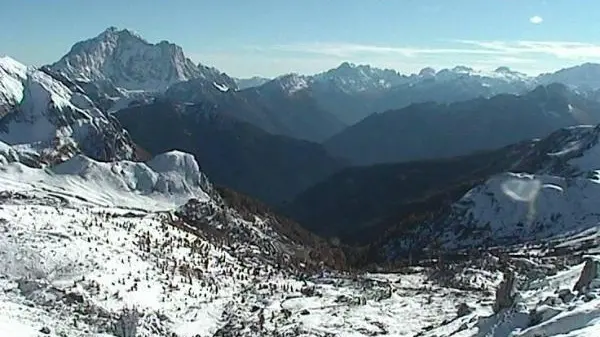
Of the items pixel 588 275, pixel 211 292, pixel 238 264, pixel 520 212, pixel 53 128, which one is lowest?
pixel 520 212

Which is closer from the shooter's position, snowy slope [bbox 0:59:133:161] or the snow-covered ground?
the snow-covered ground

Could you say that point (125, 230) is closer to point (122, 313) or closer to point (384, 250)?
point (122, 313)

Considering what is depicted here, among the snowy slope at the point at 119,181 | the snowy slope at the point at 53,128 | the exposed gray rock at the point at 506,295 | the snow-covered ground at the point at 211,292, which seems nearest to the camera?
the exposed gray rock at the point at 506,295

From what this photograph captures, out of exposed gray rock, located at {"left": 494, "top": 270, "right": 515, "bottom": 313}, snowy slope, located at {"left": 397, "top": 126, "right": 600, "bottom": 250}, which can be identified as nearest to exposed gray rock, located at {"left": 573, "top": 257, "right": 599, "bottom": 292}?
exposed gray rock, located at {"left": 494, "top": 270, "right": 515, "bottom": 313}

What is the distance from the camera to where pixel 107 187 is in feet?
468

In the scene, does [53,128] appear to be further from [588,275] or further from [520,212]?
[588,275]

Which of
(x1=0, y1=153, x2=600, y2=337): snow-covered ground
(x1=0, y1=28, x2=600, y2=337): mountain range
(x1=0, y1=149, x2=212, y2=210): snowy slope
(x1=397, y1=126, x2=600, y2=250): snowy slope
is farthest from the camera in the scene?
(x1=397, y1=126, x2=600, y2=250): snowy slope

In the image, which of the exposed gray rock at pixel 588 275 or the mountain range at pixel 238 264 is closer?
the exposed gray rock at pixel 588 275

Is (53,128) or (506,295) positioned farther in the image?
(53,128)

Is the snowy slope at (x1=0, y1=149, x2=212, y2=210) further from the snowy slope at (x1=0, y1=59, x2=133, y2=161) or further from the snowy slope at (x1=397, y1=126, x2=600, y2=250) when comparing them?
the snowy slope at (x1=397, y1=126, x2=600, y2=250)

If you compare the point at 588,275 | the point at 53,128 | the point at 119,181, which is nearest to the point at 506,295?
the point at 588,275

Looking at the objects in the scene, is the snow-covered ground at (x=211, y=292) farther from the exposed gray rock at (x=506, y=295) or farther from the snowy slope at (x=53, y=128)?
the snowy slope at (x=53, y=128)

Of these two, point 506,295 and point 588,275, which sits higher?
point 588,275

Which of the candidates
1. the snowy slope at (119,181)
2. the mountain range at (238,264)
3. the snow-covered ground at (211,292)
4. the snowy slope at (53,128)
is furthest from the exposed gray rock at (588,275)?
the snowy slope at (53,128)
